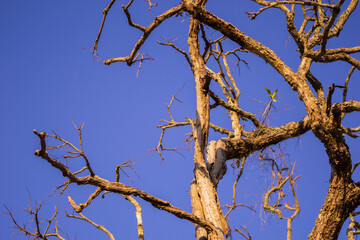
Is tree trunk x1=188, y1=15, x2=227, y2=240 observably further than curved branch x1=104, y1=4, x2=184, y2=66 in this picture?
No

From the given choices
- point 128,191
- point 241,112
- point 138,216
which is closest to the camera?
point 128,191

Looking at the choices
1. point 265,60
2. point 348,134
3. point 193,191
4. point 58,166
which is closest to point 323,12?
point 265,60

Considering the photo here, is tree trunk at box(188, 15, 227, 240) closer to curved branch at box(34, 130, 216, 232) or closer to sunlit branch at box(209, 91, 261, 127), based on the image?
curved branch at box(34, 130, 216, 232)

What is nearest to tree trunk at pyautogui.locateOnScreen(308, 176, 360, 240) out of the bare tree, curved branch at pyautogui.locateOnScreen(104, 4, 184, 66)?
the bare tree

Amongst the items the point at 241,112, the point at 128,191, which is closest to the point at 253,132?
the point at 241,112

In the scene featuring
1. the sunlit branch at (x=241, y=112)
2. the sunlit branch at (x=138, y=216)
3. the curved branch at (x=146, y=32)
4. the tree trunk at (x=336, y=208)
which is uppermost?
the curved branch at (x=146, y=32)

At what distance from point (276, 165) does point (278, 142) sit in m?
0.35

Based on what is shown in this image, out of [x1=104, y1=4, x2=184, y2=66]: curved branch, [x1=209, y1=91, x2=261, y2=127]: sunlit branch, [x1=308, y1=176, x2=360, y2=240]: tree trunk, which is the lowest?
[x1=308, y1=176, x2=360, y2=240]: tree trunk

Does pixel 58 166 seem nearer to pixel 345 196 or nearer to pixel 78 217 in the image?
pixel 78 217

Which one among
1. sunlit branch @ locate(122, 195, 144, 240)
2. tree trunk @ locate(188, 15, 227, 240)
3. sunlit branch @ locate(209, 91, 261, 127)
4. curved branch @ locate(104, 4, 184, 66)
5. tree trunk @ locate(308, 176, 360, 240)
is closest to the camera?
tree trunk @ locate(308, 176, 360, 240)

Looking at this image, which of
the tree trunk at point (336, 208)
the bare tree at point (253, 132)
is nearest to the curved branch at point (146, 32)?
the bare tree at point (253, 132)

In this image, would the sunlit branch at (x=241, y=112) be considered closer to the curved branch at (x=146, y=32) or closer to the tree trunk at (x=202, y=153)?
the tree trunk at (x=202, y=153)

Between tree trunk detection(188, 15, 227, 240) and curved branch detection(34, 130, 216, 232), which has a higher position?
tree trunk detection(188, 15, 227, 240)

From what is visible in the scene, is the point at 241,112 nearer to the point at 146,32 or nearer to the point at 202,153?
the point at 202,153
